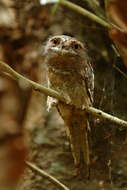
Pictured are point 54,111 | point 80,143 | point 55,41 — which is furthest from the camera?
point 54,111

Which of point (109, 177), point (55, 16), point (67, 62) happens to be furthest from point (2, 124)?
point (55, 16)

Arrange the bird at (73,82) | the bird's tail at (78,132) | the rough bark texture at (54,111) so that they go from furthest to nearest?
the rough bark texture at (54,111) < the bird's tail at (78,132) < the bird at (73,82)

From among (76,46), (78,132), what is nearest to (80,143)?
(78,132)

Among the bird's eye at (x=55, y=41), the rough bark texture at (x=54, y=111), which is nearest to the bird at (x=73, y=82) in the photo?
the bird's eye at (x=55, y=41)

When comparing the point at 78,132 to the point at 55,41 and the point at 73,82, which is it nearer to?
the point at 73,82

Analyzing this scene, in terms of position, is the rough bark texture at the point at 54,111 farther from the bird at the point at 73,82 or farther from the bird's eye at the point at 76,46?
the bird's eye at the point at 76,46

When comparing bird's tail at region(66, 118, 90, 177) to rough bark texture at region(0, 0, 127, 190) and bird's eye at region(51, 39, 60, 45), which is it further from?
bird's eye at region(51, 39, 60, 45)

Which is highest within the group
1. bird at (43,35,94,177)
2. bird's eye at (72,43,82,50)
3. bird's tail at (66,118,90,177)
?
bird's eye at (72,43,82,50)

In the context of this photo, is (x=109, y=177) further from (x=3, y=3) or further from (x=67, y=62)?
(x=3, y=3)

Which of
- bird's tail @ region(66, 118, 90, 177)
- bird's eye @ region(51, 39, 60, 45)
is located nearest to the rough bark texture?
bird's tail @ region(66, 118, 90, 177)
